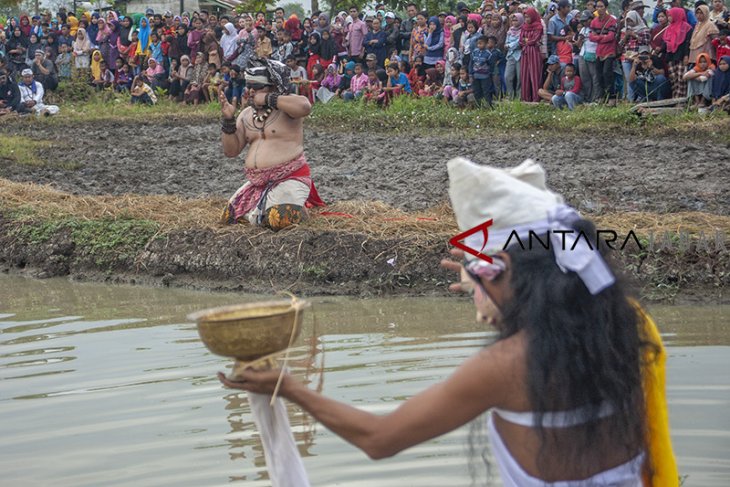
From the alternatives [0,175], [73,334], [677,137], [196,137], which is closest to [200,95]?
[196,137]

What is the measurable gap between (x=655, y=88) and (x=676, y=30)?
0.88m

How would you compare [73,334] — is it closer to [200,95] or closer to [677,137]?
[677,137]

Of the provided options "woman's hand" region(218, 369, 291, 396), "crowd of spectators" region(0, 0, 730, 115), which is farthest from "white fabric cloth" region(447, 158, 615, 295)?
"crowd of spectators" region(0, 0, 730, 115)

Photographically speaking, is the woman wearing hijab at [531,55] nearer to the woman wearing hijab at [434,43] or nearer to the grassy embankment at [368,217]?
the grassy embankment at [368,217]

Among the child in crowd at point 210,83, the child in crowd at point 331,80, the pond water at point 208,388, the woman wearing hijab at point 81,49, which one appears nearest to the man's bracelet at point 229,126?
the pond water at point 208,388

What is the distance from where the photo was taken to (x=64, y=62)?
27328 mm

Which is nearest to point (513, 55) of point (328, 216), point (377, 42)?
point (377, 42)

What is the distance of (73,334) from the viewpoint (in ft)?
25.4

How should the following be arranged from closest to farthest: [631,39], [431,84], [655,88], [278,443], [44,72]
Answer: [278,443], [655,88], [631,39], [431,84], [44,72]

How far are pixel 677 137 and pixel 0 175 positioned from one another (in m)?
8.75

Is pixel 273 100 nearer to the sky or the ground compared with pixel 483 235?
nearer to the ground

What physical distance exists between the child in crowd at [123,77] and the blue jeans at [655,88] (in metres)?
13.9

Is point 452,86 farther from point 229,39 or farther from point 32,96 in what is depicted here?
point 32,96

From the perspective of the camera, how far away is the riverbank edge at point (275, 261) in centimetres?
809
